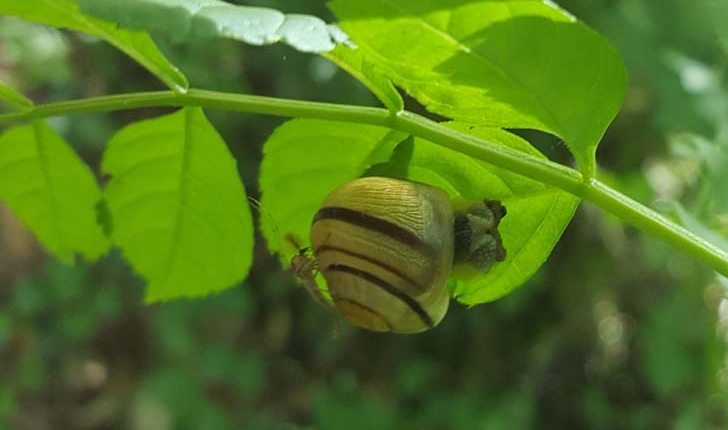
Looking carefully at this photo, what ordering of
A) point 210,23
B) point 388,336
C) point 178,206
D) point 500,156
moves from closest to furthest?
point 210,23
point 500,156
point 178,206
point 388,336

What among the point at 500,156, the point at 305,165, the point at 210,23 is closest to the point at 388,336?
the point at 305,165

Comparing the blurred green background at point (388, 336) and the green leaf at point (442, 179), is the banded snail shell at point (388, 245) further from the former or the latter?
the blurred green background at point (388, 336)

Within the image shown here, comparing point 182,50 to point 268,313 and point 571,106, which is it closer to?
point 268,313

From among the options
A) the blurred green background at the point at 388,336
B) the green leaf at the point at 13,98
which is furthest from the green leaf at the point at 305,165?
the blurred green background at the point at 388,336

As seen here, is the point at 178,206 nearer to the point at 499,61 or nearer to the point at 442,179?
the point at 442,179

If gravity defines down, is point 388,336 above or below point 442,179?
below

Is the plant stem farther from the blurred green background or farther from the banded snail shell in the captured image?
the blurred green background

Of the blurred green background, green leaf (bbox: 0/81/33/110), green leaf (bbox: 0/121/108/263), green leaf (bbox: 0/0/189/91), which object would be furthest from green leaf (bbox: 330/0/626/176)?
the blurred green background
